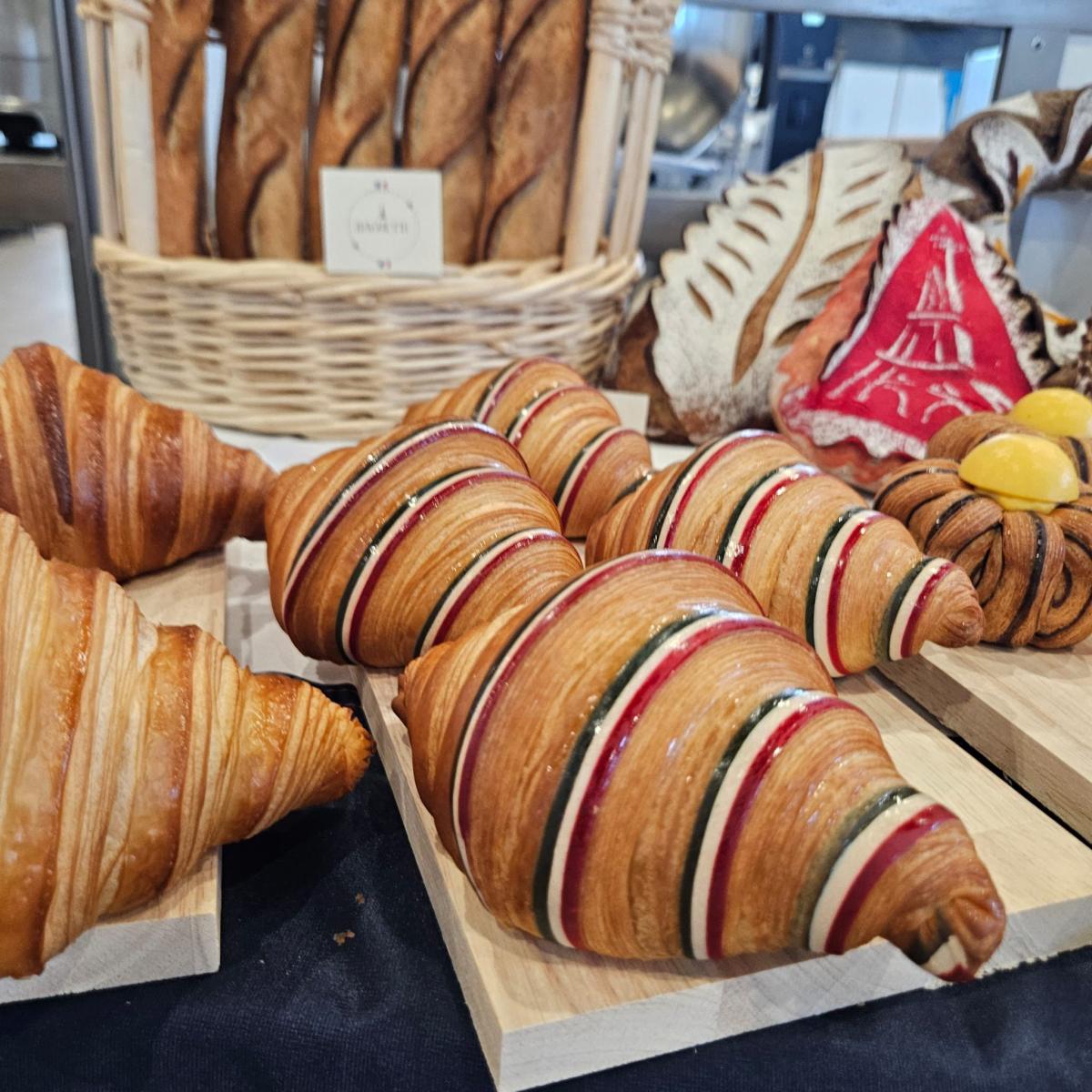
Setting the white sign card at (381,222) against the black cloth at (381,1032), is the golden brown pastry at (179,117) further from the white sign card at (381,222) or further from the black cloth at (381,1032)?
the black cloth at (381,1032)

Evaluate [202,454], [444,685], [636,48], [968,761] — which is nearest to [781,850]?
[444,685]

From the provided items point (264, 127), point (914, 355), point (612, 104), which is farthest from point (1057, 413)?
point (264, 127)

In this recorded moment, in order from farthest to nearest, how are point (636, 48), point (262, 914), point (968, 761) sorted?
point (636, 48), point (968, 761), point (262, 914)

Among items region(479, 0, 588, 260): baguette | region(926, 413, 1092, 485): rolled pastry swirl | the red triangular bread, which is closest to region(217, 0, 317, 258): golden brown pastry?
region(479, 0, 588, 260): baguette

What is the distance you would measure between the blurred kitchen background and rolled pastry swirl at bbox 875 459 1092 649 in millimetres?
821

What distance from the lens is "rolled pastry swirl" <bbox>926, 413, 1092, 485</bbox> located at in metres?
0.97

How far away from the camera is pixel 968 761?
735 millimetres

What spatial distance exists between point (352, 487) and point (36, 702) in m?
0.30

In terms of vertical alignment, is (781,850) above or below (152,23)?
below

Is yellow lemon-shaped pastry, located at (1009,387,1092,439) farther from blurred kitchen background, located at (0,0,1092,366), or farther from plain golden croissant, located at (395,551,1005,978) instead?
→ plain golden croissant, located at (395,551,1005,978)

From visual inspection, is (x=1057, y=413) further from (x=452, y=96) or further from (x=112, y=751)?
(x=112, y=751)

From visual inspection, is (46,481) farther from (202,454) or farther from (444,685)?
(444,685)

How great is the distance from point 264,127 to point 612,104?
45 cm

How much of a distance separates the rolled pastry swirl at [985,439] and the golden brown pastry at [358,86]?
2.58ft
